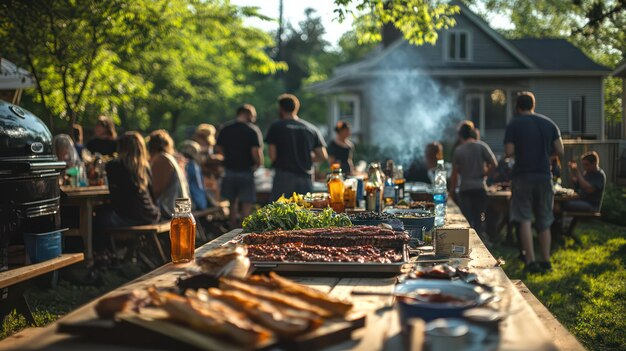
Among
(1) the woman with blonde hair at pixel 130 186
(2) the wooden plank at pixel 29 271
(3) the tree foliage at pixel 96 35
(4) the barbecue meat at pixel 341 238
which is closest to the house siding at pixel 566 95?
(3) the tree foliage at pixel 96 35

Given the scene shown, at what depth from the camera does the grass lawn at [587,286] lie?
6.59 meters

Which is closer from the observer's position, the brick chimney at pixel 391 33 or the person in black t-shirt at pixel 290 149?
the person in black t-shirt at pixel 290 149

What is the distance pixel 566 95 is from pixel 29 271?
2772 centimetres

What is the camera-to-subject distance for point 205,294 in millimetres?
2564

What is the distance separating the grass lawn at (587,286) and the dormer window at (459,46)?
57.9ft

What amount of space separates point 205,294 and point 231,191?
8372mm

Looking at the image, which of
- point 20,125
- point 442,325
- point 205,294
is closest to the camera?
point 442,325

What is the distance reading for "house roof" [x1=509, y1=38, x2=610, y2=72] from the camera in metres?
29.6

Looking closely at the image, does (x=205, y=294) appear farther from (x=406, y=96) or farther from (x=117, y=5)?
(x=406, y=96)

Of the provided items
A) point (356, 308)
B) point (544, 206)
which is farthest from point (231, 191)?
point (356, 308)

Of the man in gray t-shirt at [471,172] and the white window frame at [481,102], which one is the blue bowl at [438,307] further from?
the white window frame at [481,102]

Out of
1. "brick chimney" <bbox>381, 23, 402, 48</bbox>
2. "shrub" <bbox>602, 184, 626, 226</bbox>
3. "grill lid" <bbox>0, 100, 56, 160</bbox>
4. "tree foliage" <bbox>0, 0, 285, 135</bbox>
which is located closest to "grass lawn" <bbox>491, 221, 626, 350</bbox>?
"shrub" <bbox>602, 184, 626, 226</bbox>

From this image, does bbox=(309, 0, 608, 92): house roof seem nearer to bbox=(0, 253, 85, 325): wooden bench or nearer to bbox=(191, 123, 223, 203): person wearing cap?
bbox=(191, 123, 223, 203): person wearing cap

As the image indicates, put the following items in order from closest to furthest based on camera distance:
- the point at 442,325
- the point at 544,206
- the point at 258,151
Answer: the point at 442,325, the point at 544,206, the point at 258,151
